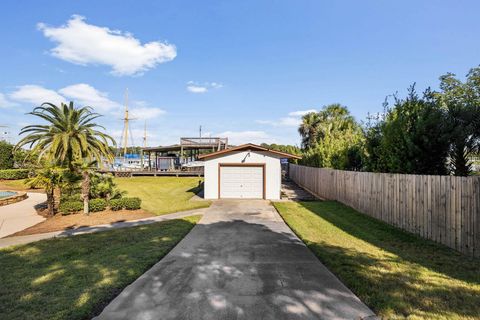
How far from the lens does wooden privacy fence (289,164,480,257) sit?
688 centimetres

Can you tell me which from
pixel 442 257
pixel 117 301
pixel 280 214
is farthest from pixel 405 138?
pixel 117 301

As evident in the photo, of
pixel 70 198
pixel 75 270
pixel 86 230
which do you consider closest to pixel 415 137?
pixel 75 270

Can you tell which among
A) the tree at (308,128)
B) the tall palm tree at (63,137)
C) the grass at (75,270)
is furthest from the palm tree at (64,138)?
the tree at (308,128)

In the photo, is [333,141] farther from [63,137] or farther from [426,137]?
[63,137]

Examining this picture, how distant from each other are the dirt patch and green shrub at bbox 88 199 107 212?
0.22 metres

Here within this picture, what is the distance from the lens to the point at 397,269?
6066mm

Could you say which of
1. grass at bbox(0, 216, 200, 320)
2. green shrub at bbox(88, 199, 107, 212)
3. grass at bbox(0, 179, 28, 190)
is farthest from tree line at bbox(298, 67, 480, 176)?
grass at bbox(0, 179, 28, 190)

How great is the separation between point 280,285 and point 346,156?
47.7ft

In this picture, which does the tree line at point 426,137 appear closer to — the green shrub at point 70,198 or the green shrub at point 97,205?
the green shrub at point 97,205

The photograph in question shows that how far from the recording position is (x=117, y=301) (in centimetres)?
470

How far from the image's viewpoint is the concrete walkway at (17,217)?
11.2 meters

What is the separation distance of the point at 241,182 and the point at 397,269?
45.4 feet

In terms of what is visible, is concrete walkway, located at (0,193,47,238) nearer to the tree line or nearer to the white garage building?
the white garage building

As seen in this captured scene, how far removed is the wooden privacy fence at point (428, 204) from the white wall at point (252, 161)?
591 centimetres
